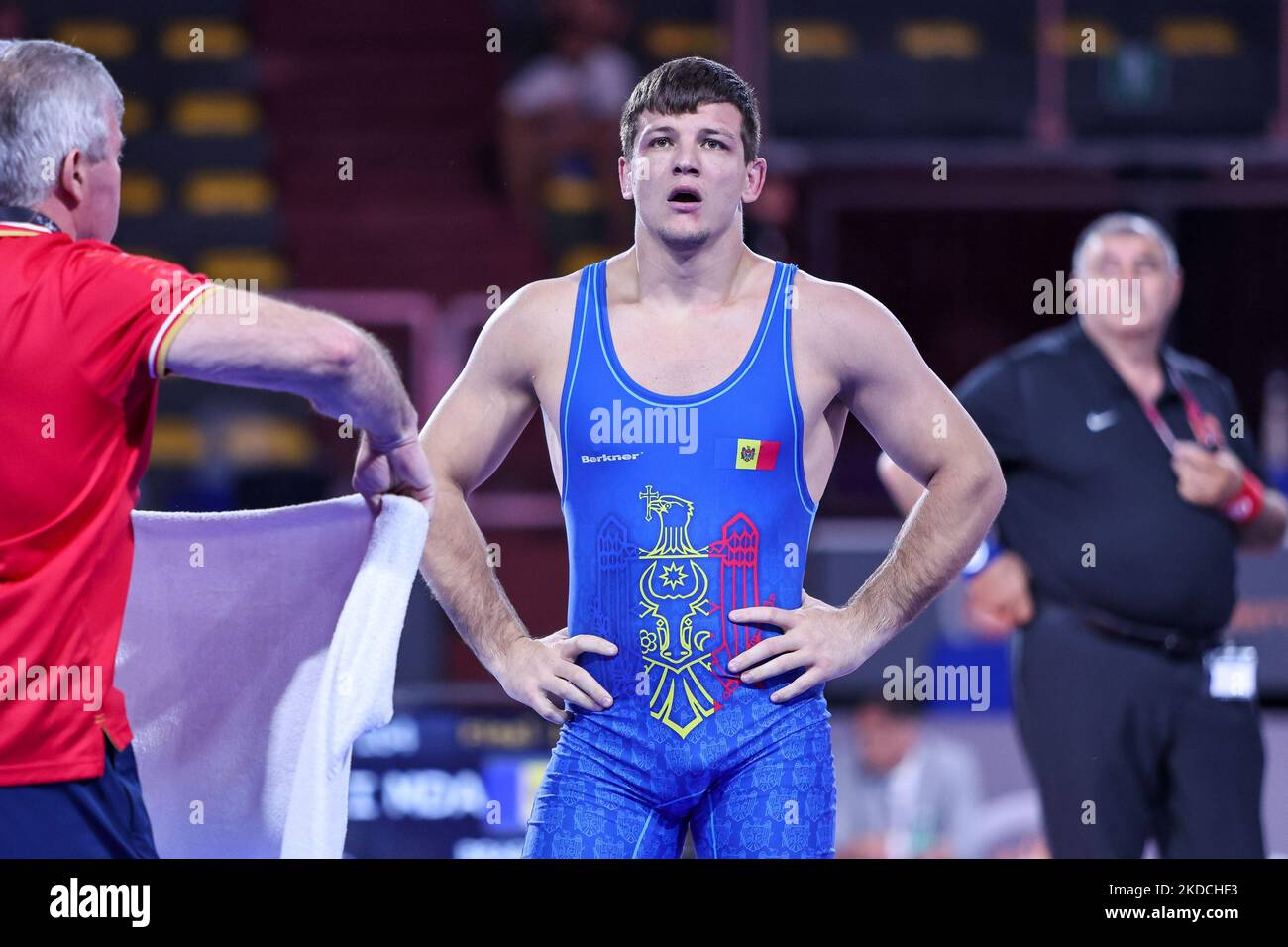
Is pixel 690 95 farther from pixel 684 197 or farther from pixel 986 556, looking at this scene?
pixel 986 556

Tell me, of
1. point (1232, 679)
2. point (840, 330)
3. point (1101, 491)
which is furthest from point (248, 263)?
point (840, 330)

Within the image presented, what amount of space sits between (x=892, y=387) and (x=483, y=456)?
69cm

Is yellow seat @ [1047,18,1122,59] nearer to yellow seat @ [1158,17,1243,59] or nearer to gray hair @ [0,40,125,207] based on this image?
yellow seat @ [1158,17,1243,59]

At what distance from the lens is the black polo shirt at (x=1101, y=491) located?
441 centimetres

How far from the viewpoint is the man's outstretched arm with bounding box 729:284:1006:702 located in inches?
109

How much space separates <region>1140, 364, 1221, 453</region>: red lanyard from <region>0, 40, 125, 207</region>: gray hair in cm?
299

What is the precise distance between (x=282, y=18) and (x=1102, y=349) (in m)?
5.46

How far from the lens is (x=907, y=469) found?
9.75ft

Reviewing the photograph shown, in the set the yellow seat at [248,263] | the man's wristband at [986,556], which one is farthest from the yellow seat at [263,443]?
the man's wristband at [986,556]

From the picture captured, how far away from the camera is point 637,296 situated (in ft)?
9.53
